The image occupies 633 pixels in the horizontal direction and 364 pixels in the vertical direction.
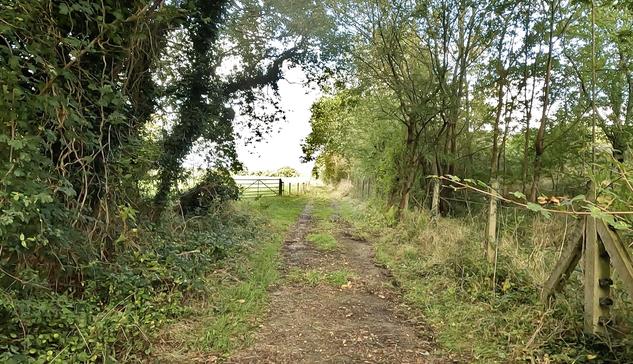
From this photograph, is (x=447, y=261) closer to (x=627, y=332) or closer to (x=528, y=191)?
(x=627, y=332)

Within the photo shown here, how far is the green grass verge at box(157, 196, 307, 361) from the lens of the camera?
348cm

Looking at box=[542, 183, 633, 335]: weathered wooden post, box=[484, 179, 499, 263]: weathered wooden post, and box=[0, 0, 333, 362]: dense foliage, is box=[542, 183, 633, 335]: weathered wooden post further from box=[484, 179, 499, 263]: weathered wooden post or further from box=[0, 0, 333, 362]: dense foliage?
box=[0, 0, 333, 362]: dense foliage

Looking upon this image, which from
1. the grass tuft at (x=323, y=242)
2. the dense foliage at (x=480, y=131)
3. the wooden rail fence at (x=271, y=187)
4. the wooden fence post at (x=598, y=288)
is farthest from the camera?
the wooden rail fence at (x=271, y=187)

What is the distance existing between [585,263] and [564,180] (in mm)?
9506

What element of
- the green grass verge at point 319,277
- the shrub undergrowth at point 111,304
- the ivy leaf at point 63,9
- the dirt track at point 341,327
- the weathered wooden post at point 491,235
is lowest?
the dirt track at point 341,327

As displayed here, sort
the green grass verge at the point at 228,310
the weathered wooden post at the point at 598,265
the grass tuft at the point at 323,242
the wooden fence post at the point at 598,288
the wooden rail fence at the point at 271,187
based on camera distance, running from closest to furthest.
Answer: the weathered wooden post at the point at 598,265 → the wooden fence post at the point at 598,288 → the green grass verge at the point at 228,310 → the grass tuft at the point at 323,242 → the wooden rail fence at the point at 271,187

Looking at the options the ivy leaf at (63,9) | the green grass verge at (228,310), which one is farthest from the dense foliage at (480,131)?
the ivy leaf at (63,9)

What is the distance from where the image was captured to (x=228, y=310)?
435cm

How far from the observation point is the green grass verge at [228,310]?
11.4 ft

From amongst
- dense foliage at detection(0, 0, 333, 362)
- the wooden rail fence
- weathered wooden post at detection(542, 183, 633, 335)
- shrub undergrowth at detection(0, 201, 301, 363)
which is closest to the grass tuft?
shrub undergrowth at detection(0, 201, 301, 363)

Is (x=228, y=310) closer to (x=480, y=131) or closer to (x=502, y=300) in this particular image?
(x=502, y=300)

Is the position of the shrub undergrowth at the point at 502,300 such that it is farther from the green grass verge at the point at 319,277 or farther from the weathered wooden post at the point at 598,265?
the green grass verge at the point at 319,277

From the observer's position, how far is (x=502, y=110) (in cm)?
1055

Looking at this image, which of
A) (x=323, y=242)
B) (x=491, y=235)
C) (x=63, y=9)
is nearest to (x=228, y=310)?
(x=63, y=9)
